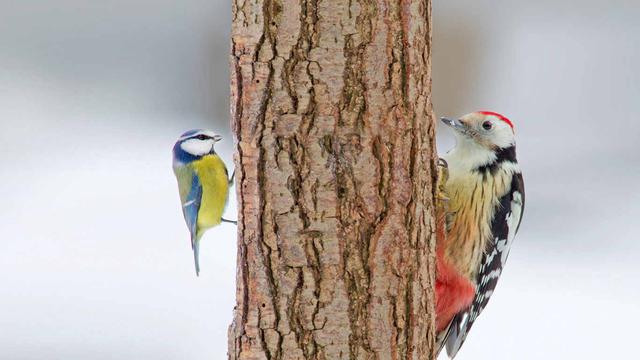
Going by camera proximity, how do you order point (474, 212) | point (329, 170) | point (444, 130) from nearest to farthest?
point (329, 170) → point (474, 212) → point (444, 130)

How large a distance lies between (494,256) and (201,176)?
2.73 feet

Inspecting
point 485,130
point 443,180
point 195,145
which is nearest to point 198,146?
point 195,145

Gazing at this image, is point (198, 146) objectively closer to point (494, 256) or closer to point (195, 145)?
point (195, 145)

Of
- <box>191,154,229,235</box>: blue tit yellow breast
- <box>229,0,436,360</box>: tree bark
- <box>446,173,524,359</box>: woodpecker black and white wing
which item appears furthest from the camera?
<box>446,173,524,359</box>: woodpecker black and white wing

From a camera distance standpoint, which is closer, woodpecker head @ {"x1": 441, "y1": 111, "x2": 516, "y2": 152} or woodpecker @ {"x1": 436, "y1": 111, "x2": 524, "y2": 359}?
woodpecker @ {"x1": 436, "y1": 111, "x2": 524, "y2": 359}

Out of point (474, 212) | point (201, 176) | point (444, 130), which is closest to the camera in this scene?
point (201, 176)

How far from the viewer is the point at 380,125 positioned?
189 centimetres

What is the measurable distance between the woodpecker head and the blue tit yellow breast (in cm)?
63

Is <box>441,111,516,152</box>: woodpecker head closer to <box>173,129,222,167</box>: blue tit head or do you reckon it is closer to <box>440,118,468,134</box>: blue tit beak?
<box>440,118,468,134</box>: blue tit beak

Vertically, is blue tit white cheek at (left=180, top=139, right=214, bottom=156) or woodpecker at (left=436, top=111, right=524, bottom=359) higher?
blue tit white cheek at (left=180, top=139, right=214, bottom=156)

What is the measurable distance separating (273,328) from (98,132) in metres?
4.80

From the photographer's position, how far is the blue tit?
8.13ft

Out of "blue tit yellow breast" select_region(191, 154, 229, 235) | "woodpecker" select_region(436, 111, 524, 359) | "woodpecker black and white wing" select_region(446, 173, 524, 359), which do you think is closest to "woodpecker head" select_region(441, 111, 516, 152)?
"woodpecker" select_region(436, 111, 524, 359)

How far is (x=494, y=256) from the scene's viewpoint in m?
2.64
